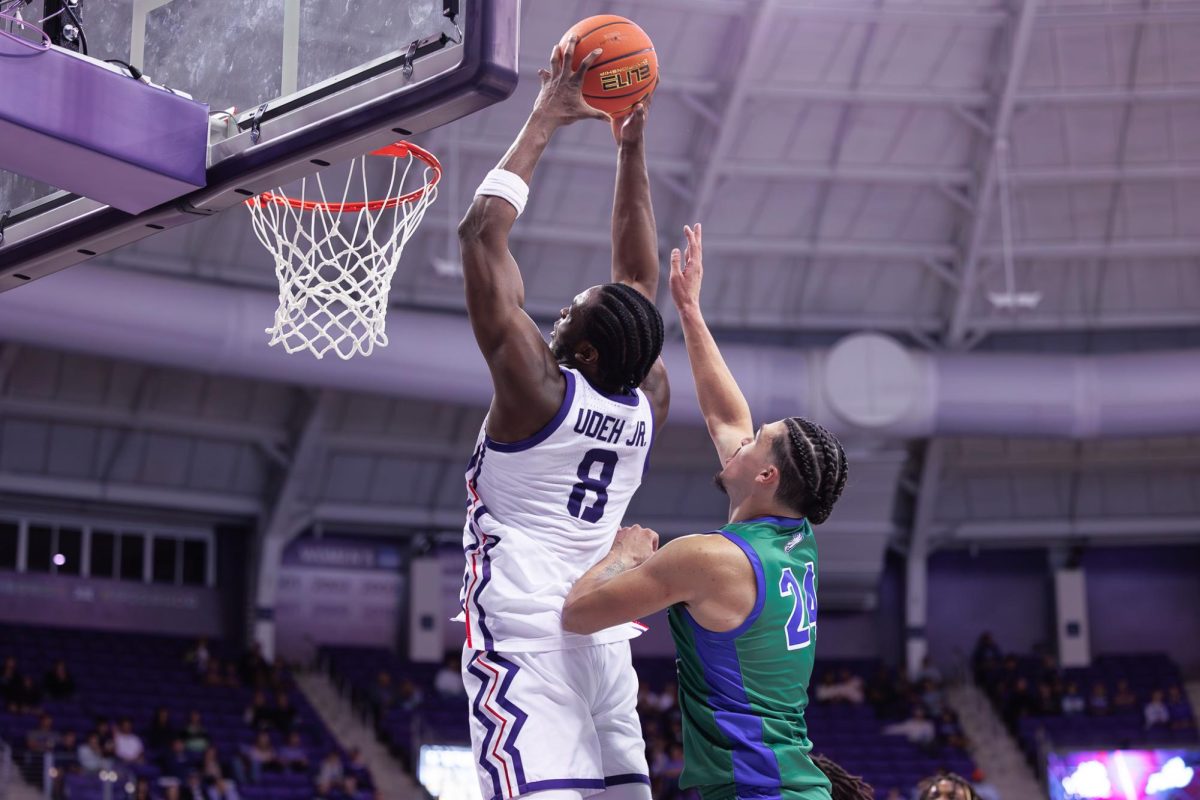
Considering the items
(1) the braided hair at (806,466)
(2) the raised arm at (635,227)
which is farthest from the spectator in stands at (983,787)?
(1) the braided hair at (806,466)

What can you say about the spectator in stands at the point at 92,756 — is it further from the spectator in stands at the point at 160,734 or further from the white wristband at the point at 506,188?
the white wristband at the point at 506,188

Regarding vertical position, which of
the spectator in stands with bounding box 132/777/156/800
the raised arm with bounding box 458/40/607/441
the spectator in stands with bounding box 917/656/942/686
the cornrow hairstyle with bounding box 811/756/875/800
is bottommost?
the spectator in stands with bounding box 132/777/156/800

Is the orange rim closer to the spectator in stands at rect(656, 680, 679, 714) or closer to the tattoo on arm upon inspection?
the tattoo on arm

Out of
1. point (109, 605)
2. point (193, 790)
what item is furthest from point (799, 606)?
point (109, 605)

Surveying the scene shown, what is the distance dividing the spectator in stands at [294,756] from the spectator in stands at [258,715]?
0.60 metres

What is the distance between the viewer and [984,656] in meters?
24.2

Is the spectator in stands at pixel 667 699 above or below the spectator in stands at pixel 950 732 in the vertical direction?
above

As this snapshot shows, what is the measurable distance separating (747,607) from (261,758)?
563 inches

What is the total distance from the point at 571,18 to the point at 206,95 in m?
13.0

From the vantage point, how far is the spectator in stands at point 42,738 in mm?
15766

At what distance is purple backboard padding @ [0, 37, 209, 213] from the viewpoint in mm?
4719

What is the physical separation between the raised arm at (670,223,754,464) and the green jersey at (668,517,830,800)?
605 millimetres

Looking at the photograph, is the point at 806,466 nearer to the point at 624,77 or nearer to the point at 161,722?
the point at 624,77

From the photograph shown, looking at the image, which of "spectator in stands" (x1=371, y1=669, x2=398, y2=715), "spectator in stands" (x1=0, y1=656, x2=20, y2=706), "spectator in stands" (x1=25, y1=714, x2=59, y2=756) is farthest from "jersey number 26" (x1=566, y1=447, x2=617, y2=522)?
"spectator in stands" (x1=371, y1=669, x2=398, y2=715)
